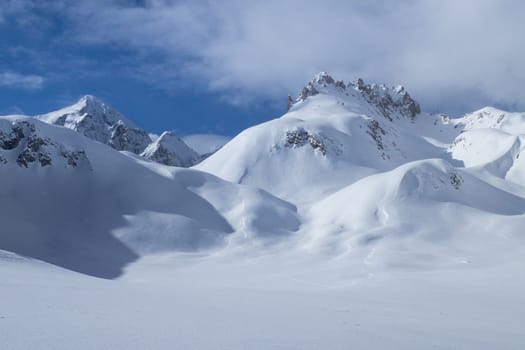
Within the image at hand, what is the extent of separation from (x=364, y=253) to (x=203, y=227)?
→ 19230 millimetres

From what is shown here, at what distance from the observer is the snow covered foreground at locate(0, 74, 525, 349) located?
11086 mm

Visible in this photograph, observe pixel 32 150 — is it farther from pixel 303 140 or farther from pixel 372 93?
pixel 372 93

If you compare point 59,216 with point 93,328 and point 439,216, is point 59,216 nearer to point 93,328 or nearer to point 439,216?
point 439,216

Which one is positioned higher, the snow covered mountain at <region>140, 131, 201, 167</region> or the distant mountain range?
the snow covered mountain at <region>140, 131, 201, 167</region>

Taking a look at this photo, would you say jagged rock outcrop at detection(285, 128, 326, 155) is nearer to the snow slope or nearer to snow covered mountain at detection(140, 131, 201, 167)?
the snow slope

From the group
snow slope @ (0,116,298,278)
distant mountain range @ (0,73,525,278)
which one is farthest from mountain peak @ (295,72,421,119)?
snow slope @ (0,116,298,278)

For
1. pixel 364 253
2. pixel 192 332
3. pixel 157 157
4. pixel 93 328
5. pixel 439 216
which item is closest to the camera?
pixel 93 328

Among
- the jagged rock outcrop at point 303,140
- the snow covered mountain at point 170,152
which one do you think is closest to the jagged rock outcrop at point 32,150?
the jagged rock outcrop at point 303,140

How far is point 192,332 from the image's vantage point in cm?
984

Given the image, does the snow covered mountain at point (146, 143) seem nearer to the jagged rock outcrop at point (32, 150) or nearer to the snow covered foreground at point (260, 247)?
the snow covered foreground at point (260, 247)

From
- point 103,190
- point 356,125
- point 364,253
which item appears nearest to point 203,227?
point 103,190

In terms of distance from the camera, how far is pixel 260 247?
48.7 m

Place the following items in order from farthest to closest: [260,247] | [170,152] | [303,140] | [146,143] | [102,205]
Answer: [146,143] < [170,152] < [303,140] < [102,205] < [260,247]

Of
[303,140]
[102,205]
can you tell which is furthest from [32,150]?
[303,140]
